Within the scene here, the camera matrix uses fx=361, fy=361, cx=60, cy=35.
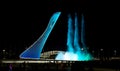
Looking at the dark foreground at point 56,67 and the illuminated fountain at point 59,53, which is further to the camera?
the illuminated fountain at point 59,53

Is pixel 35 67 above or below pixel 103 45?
below

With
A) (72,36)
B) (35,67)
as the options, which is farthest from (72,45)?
(35,67)

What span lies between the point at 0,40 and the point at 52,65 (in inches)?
1814

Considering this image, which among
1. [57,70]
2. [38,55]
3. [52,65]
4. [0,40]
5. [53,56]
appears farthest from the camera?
[0,40]

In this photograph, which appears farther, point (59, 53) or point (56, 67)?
point (59, 53)

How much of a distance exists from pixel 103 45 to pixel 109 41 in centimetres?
160

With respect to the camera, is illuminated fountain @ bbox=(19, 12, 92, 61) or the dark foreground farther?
illuminated fountain @ bbox=(19, 12, 92, 61)

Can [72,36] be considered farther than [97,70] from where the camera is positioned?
Yes

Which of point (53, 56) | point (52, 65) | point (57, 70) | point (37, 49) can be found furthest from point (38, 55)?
point (57, 70)

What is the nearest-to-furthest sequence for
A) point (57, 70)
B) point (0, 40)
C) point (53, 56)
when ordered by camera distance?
1. point (57, 70)
2. point (53, 56)
3. point (0, 40)

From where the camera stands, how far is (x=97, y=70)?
27047 millimetres

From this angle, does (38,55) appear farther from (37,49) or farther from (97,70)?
(97,70)

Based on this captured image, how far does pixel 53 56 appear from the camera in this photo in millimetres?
55125

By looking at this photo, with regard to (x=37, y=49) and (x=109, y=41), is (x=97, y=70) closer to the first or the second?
(x=37, y=49)
